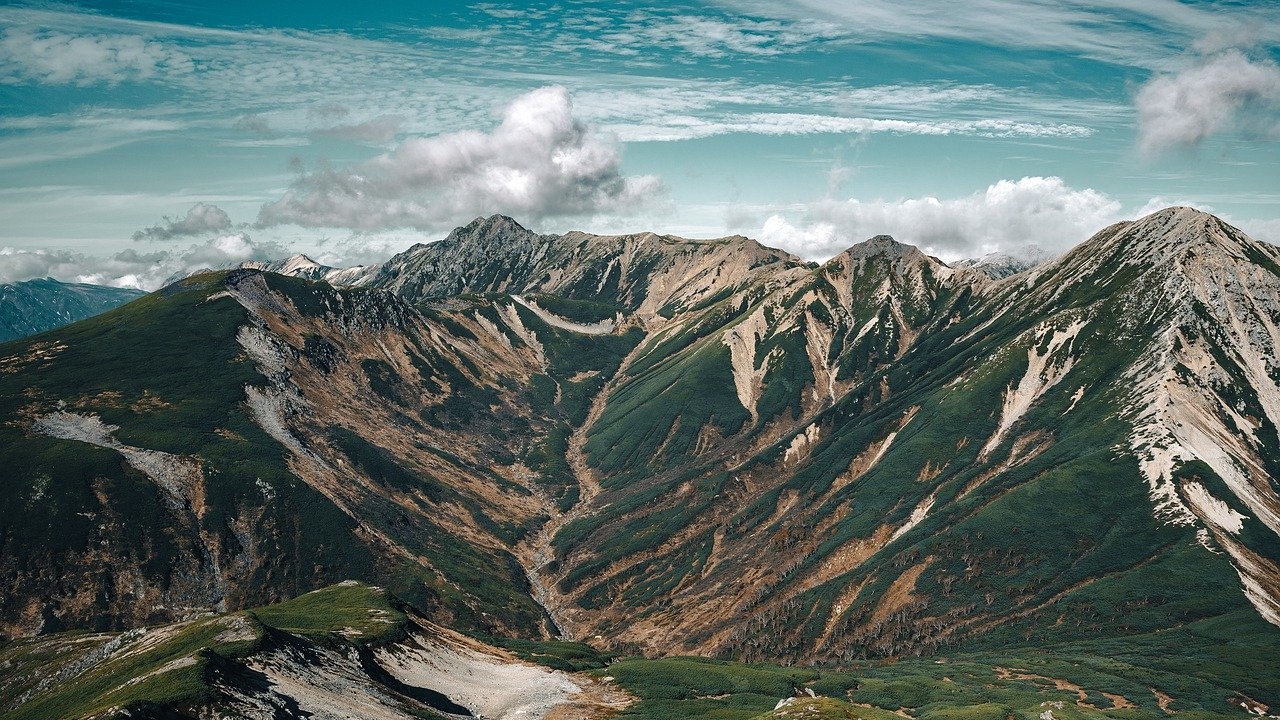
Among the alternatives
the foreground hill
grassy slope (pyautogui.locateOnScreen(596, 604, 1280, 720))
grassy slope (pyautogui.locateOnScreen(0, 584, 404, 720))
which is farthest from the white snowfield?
grassy slope (pyautogui.locateOnScreen(596, 604, 1280, 720))

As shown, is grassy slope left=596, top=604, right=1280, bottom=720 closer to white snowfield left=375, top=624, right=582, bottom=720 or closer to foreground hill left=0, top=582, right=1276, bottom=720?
foreground hill left=0, top=582, right=1276, bottom=720

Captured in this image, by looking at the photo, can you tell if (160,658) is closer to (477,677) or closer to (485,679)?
(477,677)

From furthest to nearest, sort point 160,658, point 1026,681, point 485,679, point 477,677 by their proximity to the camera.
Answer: point 1026,681 < point 485,679 < point 477,677 < point 160,658

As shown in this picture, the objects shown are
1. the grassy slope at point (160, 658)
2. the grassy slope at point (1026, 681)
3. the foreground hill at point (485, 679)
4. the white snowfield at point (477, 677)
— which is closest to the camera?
the grassy slope at point (160, 658)

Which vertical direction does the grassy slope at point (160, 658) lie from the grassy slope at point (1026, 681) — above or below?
above

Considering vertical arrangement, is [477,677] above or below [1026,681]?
above

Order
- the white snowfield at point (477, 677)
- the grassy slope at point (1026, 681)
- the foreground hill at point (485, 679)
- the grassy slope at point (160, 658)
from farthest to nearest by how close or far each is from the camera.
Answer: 1. the grassy slope at point (1026, 681)
2. the white snowfield at point (477, 677)
3. the foreground hill at point (485, 679)
4. the grassy slope at point (160, 658)

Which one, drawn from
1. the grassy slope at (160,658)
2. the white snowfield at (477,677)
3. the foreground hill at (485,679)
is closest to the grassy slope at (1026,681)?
the foreground hill at (485,679)

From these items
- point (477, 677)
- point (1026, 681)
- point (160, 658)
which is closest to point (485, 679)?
point (477, 677)

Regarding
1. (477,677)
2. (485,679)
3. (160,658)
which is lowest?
(485,679)

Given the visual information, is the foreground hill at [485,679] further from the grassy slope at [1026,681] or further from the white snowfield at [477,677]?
the grassy slope at [1026,681]

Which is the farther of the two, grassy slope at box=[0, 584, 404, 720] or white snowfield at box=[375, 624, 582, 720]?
white snowfield at box=[375, 624, 582, 720]

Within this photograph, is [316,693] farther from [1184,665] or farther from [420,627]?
[1184,665]
